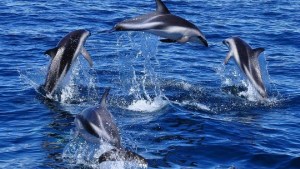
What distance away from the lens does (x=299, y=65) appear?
74.5 feet

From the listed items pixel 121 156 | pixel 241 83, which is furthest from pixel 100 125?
pixel 241 83

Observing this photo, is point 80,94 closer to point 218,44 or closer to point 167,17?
point 167,17

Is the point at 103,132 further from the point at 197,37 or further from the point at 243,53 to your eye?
the point at 243,53

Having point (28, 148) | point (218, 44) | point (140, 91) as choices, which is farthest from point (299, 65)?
point (28, 148)

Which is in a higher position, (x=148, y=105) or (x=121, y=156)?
(x=121, y=156)

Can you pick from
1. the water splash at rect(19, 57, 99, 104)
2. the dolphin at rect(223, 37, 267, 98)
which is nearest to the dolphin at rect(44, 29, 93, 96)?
the water splash at rect(19, 57, 99, 104)

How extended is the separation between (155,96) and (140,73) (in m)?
3.10

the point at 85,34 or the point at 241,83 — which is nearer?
the point at 85,34

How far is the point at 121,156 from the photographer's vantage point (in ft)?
37.2

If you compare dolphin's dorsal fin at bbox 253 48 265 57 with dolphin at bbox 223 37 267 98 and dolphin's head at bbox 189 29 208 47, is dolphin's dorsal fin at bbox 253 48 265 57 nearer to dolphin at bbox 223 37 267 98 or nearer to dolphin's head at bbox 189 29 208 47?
dolphin at bbox 223 37 267 98

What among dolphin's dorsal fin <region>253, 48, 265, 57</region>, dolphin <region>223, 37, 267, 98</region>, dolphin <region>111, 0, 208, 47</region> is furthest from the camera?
dolphin <region>223, 37, 267, 98</region>

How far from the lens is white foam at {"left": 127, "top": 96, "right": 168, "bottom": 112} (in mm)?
17109

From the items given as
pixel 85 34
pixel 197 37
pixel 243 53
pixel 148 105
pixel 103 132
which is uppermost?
pixel 197 37

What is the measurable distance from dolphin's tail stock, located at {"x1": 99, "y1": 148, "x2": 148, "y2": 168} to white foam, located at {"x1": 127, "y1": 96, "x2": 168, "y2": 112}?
5633 millimetres
